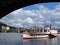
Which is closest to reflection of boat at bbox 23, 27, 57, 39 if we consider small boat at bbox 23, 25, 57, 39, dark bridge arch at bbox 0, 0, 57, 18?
small boat at bbox 23, 25, 57, 39

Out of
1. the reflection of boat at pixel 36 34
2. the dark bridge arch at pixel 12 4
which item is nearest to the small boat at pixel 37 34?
the reflection of boat at pixel 36 34

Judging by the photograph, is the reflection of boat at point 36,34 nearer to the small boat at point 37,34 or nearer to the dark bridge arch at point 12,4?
the small boat at point 37,34

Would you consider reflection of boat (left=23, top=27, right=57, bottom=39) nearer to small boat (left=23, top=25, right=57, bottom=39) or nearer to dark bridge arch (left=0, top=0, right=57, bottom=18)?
small boat (left=23, top=25, right=57, bottom=39)

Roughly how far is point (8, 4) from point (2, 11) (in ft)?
2.22

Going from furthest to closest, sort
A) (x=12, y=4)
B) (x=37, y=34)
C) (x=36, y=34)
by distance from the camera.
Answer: (x=37, y=34)
(x=36, y=34)
(x=12, y=4)

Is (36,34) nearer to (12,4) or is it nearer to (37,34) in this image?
(37,34)

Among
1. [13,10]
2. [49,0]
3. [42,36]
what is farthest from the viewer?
[42,36]

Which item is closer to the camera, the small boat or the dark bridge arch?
the dark bridge arch

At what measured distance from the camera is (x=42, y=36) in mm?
75875

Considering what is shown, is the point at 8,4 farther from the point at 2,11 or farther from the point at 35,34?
the point at 35,34

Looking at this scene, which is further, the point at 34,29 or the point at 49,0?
the point at 34,29

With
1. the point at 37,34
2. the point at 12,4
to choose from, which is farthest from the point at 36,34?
the point at 12,4

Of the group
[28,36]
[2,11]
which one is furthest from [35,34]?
[2,11]

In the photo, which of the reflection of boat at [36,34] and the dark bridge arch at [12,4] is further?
the reflection of boat at [36,34]
